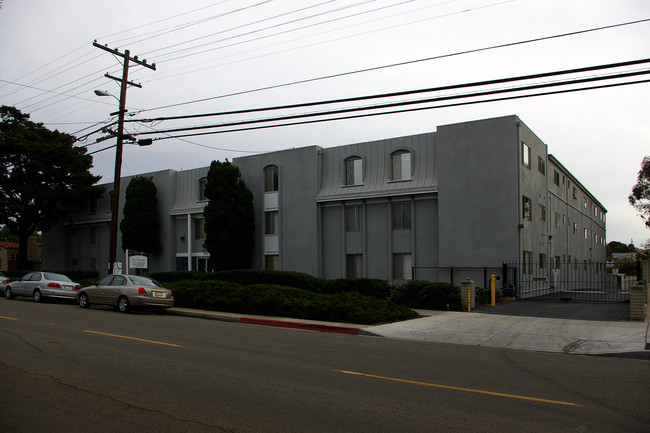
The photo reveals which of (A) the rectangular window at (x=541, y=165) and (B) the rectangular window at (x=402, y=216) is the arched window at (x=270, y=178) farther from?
(A) the rectangular window at (x=541, y=165)

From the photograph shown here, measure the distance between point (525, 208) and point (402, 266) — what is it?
6815mm

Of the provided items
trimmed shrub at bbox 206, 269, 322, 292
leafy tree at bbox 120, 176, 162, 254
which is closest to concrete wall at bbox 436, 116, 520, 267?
trimmed shrub at bbox 206, 269, 322, 292

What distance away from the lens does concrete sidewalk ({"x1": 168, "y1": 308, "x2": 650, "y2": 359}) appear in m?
12.6

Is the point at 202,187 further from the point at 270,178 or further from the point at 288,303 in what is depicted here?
the point at 288,303

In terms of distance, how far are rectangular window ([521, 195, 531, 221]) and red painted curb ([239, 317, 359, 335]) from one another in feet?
46.0

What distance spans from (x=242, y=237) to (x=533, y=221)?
1639 cm

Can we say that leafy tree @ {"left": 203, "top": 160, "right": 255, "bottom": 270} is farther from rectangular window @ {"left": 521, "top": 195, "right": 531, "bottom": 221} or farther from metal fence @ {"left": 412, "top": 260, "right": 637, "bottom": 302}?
rectangular window @ {"left": 521, "top": 195, "right": 531, "bottom": 221}

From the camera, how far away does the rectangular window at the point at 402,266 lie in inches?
1087

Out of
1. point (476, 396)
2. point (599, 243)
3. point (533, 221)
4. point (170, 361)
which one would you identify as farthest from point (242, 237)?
point (599, 243)

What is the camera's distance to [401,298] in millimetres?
21453

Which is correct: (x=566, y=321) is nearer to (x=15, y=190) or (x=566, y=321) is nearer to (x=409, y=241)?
(x=409, y=241)


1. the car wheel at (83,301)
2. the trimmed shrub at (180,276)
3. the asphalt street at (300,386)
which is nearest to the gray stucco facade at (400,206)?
the trimmed shrub at (180,276)

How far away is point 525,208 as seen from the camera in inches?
1049

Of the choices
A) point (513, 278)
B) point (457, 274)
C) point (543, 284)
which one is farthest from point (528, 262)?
point (543, 284)
